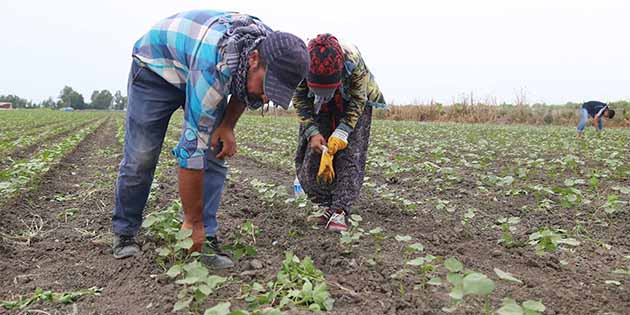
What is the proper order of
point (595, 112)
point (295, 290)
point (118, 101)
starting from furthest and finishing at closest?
point (118, 101), point (595, 112), point (295, 290)

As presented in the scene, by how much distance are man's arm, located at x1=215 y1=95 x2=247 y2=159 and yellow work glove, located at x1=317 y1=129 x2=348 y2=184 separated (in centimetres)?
102

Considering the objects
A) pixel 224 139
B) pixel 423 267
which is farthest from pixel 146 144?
pixel 423 267

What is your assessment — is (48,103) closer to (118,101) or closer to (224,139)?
(118,101)

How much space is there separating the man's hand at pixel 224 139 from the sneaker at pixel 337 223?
1.13m

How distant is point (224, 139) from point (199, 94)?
440 millimetres

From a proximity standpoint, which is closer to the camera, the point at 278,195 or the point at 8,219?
the point at 8,219

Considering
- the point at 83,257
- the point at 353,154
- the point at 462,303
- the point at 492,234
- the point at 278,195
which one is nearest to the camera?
the point at 462,303

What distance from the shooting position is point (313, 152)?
156 inches

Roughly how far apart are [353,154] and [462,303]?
1677 mm

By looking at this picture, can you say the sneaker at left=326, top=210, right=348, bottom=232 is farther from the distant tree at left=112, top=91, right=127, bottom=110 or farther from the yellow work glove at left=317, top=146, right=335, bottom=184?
the distant tree at left=112, top=91, right=127, bottom=110

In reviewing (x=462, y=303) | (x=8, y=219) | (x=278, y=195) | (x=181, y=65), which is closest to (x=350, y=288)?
(x=462, y=303)

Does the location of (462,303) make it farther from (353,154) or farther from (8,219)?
(8,219)

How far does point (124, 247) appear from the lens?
295cm

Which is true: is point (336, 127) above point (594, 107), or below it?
below
